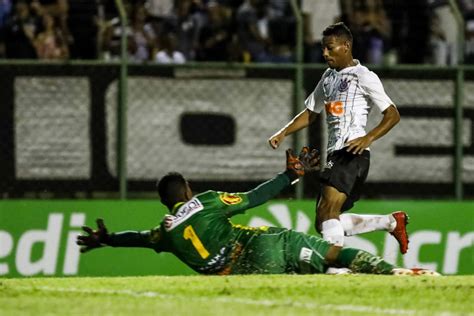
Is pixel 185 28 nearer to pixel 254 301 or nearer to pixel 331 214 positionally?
pixel 331 214

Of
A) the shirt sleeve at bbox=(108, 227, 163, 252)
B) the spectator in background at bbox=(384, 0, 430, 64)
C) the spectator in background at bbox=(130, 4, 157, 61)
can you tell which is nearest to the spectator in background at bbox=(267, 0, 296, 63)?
the spectator in background at bbox=(384, 0, 430, 64)

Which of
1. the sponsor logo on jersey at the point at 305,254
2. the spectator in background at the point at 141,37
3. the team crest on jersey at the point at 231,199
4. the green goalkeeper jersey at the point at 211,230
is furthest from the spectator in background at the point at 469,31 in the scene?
the team crest on jersey at the point at 231,199

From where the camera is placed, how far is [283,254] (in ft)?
34.1

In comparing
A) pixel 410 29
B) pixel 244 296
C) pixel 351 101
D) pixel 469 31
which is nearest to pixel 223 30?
pixel 410 29

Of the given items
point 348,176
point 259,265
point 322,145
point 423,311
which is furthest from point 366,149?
point 322,145

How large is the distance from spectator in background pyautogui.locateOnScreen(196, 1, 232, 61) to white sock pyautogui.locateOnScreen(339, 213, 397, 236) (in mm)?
4429

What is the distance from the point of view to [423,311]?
25.9ft

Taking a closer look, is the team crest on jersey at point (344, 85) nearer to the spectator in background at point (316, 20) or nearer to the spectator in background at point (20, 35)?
the spectator in background at point (316, 20)

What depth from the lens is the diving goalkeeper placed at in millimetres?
10273

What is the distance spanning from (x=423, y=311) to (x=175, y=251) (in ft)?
9.90

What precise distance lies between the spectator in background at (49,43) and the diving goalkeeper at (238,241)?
4.75 metres

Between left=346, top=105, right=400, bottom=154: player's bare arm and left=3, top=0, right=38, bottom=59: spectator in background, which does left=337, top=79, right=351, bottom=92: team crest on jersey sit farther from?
left=3, top=0, right=38, bottom=59: spectator in background

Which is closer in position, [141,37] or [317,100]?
[317,100]

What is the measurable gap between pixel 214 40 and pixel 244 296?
695 centimetres
